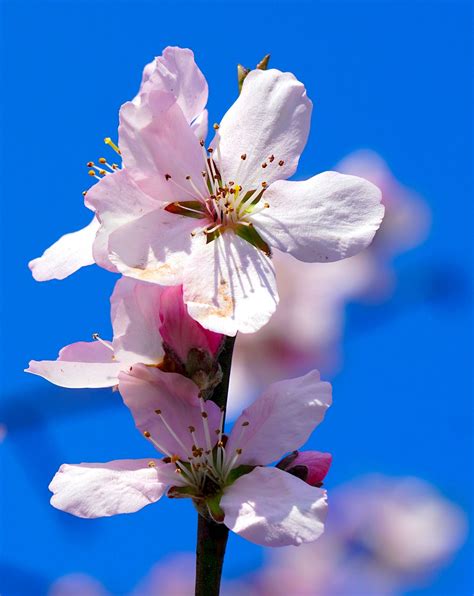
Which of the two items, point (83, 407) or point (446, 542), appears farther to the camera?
point (446, 542)

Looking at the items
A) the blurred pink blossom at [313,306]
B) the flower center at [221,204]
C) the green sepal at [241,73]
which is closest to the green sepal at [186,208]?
the flower center at [221,204]

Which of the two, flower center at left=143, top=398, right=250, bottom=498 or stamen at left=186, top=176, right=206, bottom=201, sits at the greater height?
stamen at left=186, top=176, right=206, bottom=201

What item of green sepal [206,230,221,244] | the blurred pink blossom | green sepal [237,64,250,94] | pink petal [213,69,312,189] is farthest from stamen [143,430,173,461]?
the blurred pink blossom

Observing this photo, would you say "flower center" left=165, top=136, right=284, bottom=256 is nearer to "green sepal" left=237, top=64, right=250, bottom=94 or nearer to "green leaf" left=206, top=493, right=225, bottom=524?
"green sepal" left=237, top=64, right=250, bottom=94

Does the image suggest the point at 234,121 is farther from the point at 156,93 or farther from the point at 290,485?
the point at 290,485

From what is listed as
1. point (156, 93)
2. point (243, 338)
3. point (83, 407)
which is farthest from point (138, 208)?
point (243, 338)

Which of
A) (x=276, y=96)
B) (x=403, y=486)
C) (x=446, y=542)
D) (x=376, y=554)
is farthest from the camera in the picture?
(x=403, y=486)
